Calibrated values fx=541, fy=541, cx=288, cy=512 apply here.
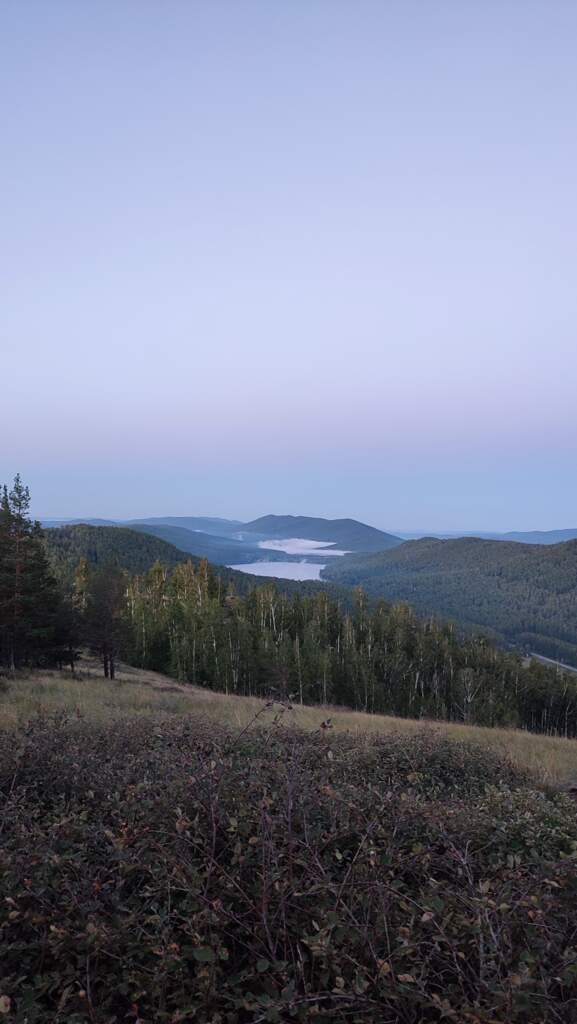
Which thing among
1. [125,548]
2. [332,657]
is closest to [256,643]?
[332,657]

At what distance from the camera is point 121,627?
3141 cm

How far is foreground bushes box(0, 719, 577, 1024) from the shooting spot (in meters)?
2.20

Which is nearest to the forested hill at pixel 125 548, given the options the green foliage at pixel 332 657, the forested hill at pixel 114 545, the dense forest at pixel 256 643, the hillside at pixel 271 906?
the forested hill at pixel 114 545

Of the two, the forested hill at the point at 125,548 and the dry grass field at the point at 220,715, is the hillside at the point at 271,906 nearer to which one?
the dry grass field at the point at 220,715

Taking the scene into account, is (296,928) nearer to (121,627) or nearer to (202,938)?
(202,938)

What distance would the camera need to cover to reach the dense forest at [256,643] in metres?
29.9

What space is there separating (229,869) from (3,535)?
97.8ft

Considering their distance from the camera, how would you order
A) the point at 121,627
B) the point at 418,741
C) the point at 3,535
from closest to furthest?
the point at 418,741 < the point at 3,535 < the point at 121,627

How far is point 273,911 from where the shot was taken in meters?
2.74

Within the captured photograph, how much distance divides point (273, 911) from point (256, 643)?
5167cm

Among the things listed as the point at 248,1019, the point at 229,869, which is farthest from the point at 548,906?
the point at 229,869

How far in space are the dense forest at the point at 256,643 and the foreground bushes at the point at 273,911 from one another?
27.4 meters

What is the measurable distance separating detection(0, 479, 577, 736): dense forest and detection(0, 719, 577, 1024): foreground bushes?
27382 mm

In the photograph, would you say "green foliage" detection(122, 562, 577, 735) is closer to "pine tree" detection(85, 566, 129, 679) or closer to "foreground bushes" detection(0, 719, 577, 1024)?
"pine tree" detection(85, 566, 129, 679)
